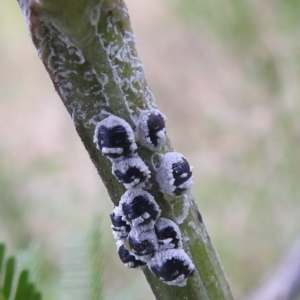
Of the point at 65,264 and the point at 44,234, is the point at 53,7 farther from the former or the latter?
the point at 44,234

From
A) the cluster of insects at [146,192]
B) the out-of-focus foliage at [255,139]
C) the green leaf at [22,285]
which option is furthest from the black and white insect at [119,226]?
the out-of-focus foliage at [255,139]

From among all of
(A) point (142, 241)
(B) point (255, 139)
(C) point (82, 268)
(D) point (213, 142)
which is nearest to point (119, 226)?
(A) point (142, 241)

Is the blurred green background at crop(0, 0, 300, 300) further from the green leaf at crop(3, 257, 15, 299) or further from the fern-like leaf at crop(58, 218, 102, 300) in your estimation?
the green leaf at crop(3, 257, 15, 299)

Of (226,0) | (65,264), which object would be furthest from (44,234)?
(65,264)

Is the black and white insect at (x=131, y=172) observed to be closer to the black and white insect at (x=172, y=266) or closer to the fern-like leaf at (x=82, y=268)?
the black and white insect at (x=172, y=266)

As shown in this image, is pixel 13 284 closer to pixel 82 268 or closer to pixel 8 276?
pixel 8 276

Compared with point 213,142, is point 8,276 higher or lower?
higher

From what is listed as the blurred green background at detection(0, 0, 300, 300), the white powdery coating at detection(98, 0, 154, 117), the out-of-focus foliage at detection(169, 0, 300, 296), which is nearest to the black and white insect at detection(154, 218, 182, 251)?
the white powdery coating at detection(98, 0, 154, 117)
